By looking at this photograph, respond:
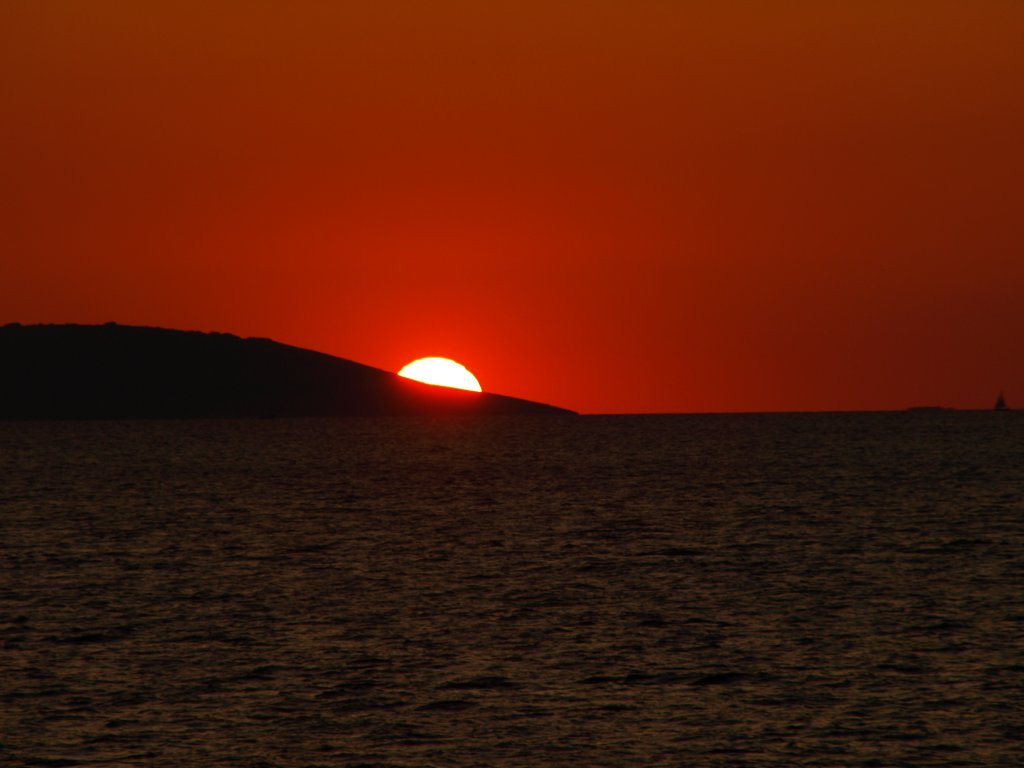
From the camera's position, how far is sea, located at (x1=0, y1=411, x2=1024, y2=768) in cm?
2797

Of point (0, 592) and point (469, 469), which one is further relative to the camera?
point (469, 469)

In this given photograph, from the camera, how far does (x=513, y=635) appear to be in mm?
39000

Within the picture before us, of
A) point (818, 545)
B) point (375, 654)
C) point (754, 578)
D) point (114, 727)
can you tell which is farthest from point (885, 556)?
point (114, 727)

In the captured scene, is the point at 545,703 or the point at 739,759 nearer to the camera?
the point at 739,759

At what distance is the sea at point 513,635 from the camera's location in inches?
1101

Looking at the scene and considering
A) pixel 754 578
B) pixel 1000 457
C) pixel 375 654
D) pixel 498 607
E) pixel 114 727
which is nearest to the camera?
pixel 114 727

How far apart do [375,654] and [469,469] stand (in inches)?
4026

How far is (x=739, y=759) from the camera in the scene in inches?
1052

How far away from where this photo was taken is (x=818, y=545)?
207 ft

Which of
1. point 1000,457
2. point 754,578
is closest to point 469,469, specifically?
point 1000,457

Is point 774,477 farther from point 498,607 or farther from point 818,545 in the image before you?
point 498,607

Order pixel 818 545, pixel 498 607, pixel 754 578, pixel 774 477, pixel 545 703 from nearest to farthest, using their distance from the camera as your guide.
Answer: pixel 545 703 → pixel 498 607 → pixel 754 578 → pixel 818 545 → pixel 774 477

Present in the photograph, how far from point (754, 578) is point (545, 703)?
21807mm

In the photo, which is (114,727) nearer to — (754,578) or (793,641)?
(793,641)
